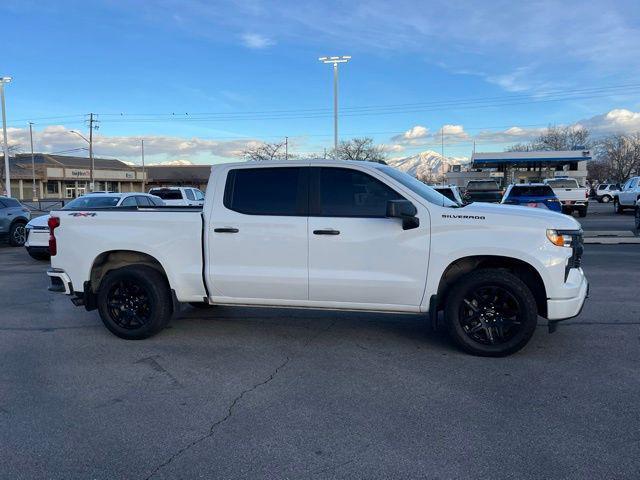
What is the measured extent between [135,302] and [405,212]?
3.21 meters

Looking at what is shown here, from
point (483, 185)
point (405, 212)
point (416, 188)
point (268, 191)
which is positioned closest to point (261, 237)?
point (268, 191)

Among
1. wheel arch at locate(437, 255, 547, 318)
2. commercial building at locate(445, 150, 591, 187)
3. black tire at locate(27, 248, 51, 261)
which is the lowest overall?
black tire at locate(27, 248, 51, 261)

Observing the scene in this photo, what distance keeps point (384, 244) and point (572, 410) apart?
2.21 m

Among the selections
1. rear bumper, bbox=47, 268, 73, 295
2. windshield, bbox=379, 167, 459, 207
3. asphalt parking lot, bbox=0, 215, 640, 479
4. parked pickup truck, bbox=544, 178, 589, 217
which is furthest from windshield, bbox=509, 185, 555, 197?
rear bumper, bbox=47, 268, 73, 295

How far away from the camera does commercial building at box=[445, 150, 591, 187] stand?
4459cm

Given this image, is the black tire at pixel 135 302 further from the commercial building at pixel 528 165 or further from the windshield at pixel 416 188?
the commercial building at pixel 528 165

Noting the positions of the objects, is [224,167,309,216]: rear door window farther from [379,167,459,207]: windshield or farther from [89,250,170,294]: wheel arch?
[89,250,170,294]: wheel arch

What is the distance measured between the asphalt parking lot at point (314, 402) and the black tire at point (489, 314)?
159mm

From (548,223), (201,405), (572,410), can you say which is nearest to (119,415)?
(201,405)

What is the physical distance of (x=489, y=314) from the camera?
539 centimetres

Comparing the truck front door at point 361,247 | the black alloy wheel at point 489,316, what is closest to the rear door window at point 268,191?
the truck front door at point 361,247

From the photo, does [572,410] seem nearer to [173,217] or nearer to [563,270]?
[563,270]

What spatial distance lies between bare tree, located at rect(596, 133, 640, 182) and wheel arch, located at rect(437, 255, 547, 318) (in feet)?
289

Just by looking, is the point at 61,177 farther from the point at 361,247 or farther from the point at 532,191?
the point at 361,247
